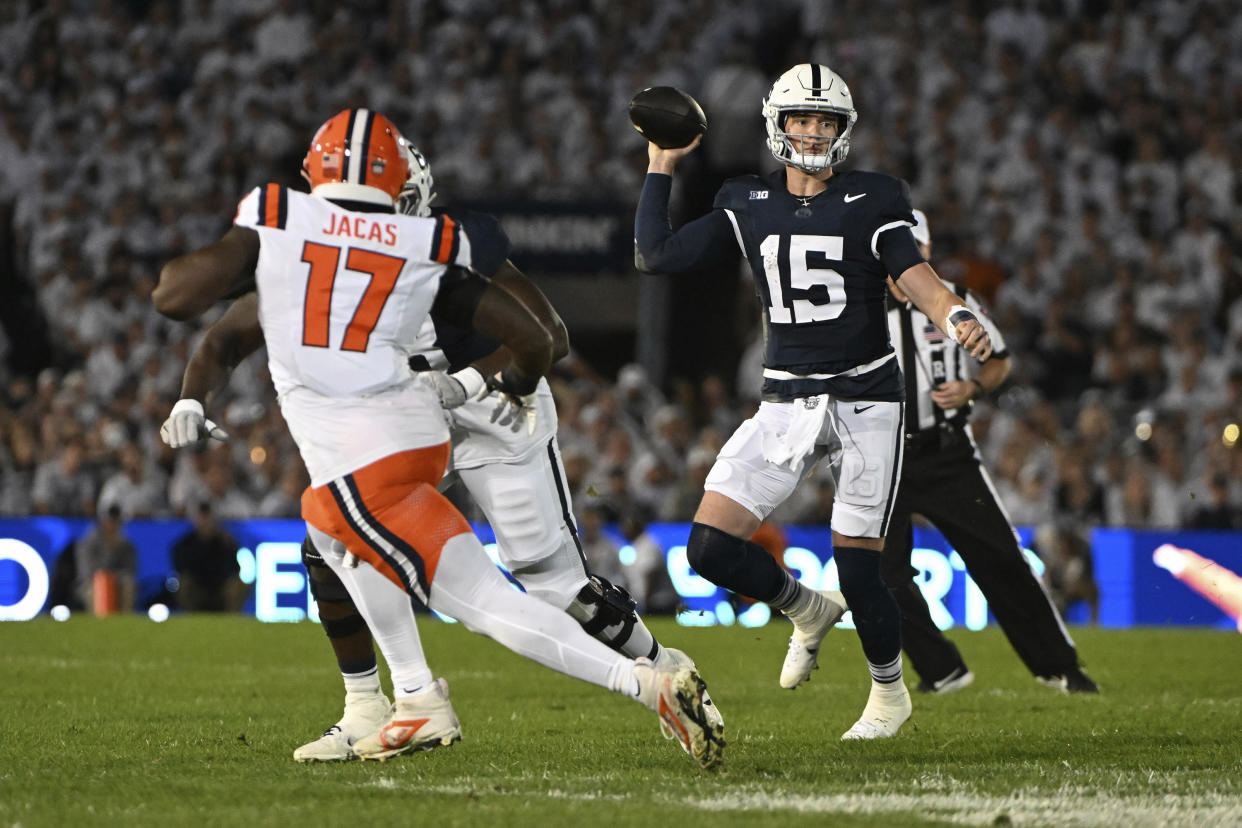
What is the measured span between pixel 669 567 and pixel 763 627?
0.96 m

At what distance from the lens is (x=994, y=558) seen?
7984mm

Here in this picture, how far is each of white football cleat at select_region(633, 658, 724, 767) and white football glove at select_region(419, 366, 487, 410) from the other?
96cm

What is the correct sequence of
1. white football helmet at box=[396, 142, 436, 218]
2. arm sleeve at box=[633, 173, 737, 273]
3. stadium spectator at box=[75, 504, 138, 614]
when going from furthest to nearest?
stadium spectator at box=[75, 504, 138, 614] → arm sleeve at box=[633, 173, 737, 273] → white football helmet at box=[396, 142, 436, 218]

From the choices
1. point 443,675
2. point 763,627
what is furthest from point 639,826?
point 763,627

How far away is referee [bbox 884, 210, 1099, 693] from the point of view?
7.77 m

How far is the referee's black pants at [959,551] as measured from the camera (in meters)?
7.87

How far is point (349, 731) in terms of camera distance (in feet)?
18.3

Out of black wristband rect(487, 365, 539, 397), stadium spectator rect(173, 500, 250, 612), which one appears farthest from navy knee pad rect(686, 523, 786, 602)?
stadium spectator rect(173, 500, 250, 612)

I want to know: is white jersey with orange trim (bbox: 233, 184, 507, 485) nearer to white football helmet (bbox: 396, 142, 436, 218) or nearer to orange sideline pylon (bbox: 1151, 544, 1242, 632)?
white football helmet (bbox: 396, 142, 436, 218)

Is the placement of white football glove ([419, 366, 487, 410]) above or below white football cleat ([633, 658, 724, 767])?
above

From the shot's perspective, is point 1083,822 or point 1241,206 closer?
point 1083,822

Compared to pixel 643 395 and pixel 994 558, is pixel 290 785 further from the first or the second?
pixel 643 395

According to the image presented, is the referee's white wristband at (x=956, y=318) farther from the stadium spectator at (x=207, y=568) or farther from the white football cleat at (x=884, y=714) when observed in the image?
the stadium spectator at (x=207, y=568)

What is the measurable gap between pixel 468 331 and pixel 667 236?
754mm
